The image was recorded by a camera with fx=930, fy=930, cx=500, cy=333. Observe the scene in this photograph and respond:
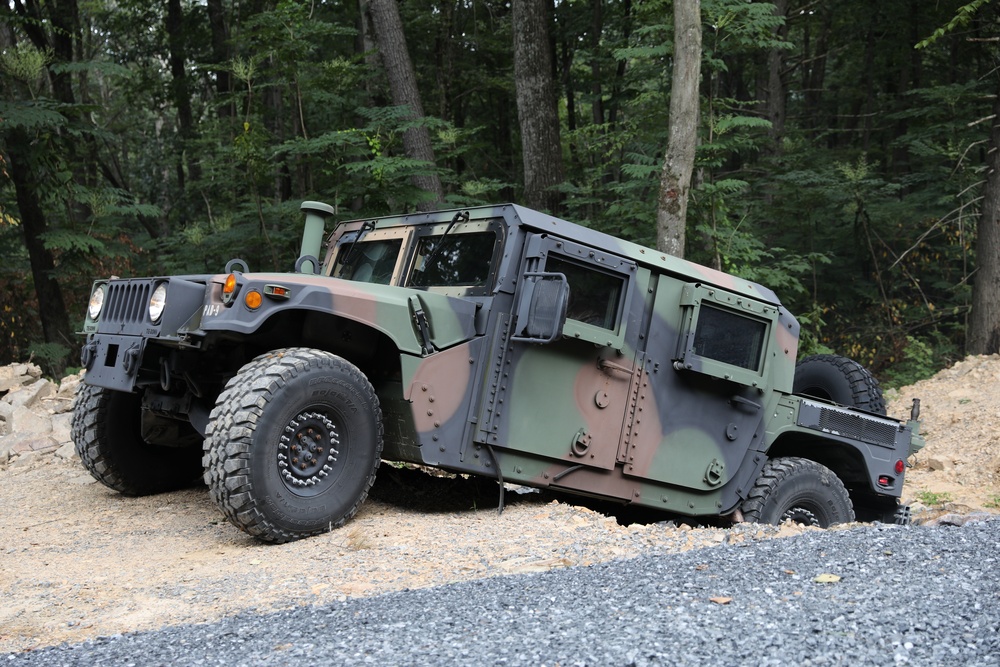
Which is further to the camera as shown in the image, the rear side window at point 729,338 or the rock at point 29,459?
the rock at point 29,459

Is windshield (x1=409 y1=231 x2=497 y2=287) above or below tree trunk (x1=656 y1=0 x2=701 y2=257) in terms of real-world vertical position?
below

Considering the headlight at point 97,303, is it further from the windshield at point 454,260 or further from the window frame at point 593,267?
the window frame at point 593,267

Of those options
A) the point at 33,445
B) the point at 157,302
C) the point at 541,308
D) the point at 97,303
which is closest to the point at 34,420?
the point at 33,445

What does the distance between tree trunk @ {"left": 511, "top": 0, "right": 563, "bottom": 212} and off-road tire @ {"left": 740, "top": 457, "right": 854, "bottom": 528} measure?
654 centimetres

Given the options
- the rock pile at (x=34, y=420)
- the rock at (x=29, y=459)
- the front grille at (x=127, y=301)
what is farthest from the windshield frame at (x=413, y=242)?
the rock at (x=29, y=459)

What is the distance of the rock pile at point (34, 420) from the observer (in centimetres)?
905

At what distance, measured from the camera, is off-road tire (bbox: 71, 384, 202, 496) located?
21.3 feet

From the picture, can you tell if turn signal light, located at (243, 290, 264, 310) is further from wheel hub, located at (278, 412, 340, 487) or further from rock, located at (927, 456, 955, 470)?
rock, located at (927, 456, 955, 470)

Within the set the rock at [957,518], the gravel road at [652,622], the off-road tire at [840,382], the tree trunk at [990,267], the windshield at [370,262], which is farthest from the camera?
the tree trunk at [990,267]

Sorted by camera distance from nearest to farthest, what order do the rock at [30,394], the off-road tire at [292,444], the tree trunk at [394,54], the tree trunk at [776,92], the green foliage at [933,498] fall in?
the off-road tire at [292,444] → the green foliage at [933,498] → the rock at [30,394] → the tree trunk at [394,54] → the tree trunk at [776,92]

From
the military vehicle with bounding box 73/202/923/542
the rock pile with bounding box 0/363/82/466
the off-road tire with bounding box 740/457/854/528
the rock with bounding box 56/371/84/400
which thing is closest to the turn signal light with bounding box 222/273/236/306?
the military vehicle with bounding box 73/202/923/542

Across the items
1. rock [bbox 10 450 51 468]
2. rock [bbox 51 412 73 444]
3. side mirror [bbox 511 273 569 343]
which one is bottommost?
rock [bbox 10 450 51 468]

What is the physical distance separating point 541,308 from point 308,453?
1629mm

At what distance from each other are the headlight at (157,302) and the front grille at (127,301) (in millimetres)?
86
